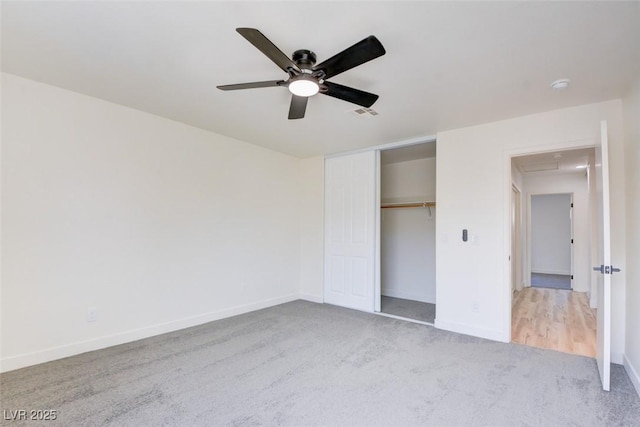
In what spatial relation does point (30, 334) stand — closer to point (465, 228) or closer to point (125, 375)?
point (125, 375)

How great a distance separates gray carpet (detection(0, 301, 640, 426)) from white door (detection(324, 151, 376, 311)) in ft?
4.16

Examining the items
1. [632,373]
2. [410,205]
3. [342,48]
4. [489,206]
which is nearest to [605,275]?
[632,373]

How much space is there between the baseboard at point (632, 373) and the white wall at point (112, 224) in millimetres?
4058

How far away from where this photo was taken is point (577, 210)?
249 inches

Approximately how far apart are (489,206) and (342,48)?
251 centimetres

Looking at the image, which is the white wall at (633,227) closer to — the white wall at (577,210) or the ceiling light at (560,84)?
the ceiling light at (560,84)

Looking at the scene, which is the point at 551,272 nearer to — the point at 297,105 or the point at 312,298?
the point at 312,298

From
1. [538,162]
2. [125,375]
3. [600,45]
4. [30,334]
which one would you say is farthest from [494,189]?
[30,334]

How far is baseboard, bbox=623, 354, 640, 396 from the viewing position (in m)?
2.34

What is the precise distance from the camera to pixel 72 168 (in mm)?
2930

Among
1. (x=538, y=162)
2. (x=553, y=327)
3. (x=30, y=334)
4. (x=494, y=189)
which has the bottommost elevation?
(x=553, y=327)

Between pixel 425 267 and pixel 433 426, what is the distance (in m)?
3.59

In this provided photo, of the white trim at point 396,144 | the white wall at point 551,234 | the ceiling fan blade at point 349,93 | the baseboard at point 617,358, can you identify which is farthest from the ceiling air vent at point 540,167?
the ceiling fan blade at point 349,93

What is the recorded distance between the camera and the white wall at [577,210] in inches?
240
